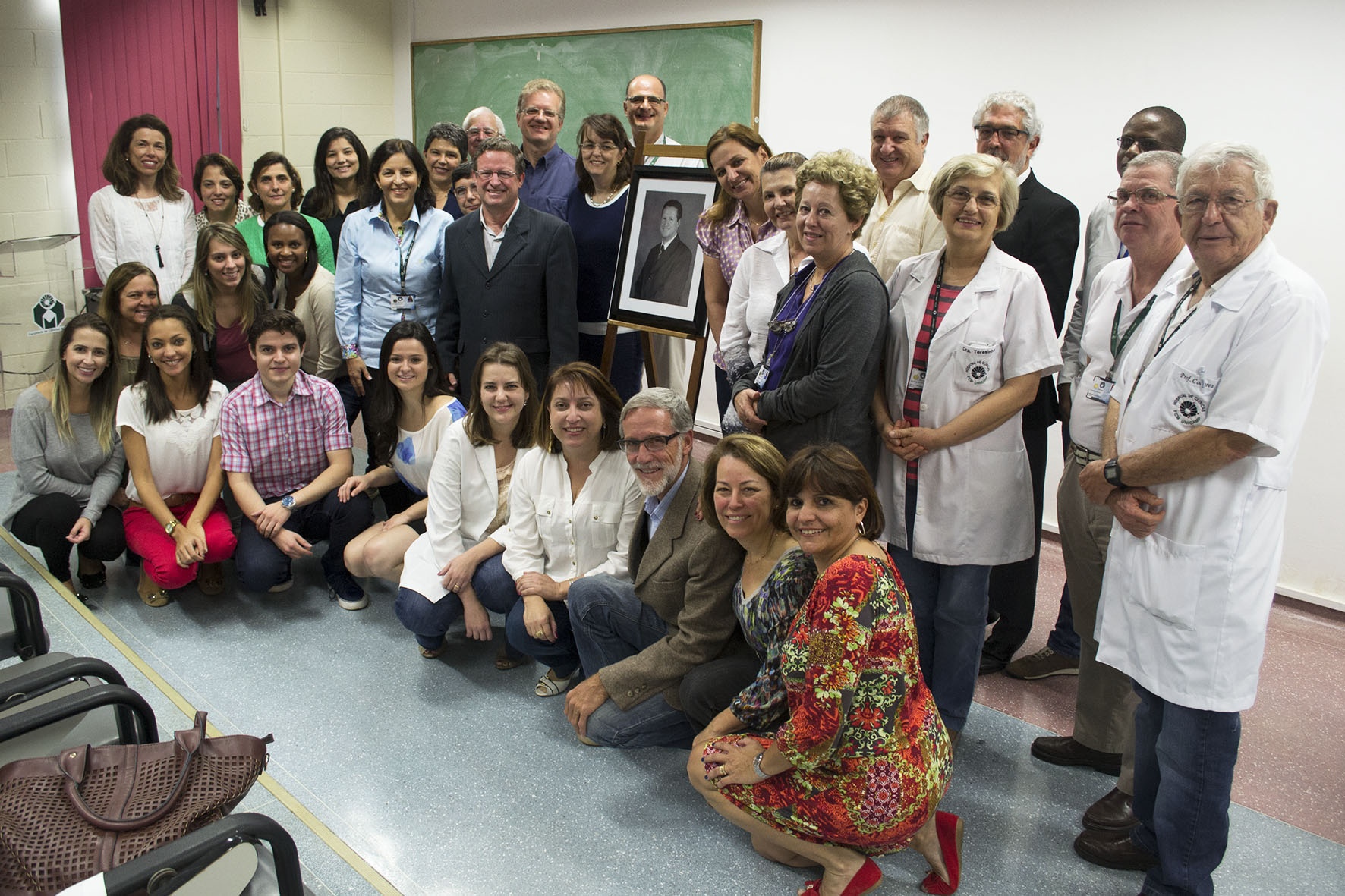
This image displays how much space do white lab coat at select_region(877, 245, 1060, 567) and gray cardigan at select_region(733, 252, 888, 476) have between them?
0.08 meters

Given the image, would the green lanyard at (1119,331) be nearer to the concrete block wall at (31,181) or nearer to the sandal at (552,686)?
the sandal at (552,686)

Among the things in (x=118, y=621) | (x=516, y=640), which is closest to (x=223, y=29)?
(x=118, y=621)

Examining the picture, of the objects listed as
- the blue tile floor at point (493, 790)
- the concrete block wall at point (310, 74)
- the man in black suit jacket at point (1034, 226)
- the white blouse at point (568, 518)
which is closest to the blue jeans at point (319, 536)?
the blue tile floor at point (493, 790)

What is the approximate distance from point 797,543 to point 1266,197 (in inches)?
45.0

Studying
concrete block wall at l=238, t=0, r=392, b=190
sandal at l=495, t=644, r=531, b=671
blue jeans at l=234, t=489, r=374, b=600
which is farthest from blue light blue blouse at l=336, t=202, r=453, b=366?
concrete block wall at l=238, t=0, r=392, b=190

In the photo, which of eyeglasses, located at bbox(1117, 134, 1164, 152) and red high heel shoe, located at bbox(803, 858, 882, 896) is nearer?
red high heel shoe, located at bbox(803, 858, 882, 896)

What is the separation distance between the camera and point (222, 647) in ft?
10.7

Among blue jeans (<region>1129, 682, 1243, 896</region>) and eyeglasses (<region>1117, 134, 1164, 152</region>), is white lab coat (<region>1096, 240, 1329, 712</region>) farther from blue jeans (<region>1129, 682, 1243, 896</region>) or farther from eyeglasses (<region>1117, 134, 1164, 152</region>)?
eyeglasses (<region>1117, 134, 1164, 152</region>)

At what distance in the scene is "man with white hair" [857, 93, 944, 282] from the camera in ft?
9.68

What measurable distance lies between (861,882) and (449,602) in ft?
5.09

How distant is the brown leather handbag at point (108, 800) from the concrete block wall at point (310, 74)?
233 inches

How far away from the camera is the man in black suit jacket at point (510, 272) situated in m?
3.65

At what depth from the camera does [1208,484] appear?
190 cm

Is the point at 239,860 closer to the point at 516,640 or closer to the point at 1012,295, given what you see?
the point at 516,640
